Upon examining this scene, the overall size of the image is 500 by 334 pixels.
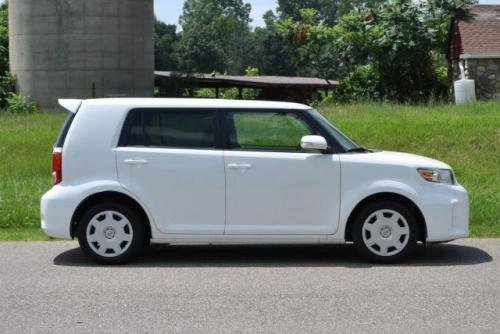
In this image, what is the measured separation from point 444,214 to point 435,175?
0.41m

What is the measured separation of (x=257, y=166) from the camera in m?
8.70

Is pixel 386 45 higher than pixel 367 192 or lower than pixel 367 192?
higher

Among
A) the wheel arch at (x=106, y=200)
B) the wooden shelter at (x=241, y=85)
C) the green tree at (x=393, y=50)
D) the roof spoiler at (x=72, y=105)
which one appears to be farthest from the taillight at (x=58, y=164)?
the wooden shelter at (x=241, y=85)

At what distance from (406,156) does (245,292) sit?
104 inches

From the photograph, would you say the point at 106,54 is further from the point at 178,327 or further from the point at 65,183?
the point at 178,327

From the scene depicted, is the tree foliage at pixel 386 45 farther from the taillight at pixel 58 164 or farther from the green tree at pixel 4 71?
the taillight at pixel 58 164

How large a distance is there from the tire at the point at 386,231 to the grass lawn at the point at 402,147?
2289mm

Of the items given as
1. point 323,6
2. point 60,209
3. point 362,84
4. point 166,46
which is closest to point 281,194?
point 60,209

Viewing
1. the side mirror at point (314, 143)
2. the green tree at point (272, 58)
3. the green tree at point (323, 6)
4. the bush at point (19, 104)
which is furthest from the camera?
the green tree at point (323, 6)

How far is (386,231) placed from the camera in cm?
878

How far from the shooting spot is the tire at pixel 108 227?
871 centimetres

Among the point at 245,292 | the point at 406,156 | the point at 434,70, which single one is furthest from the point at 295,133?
the point at 434,70

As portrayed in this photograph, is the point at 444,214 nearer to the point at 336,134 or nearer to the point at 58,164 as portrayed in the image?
the point at 336,134

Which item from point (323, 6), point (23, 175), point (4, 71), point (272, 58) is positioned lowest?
point (23, 175)
